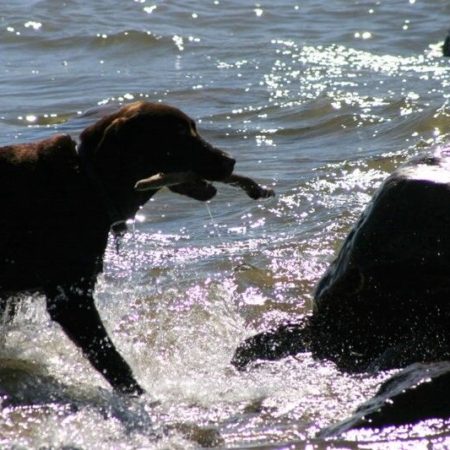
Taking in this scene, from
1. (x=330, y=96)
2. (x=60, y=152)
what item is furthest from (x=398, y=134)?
(x=60, y=152)

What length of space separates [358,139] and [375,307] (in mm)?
5239

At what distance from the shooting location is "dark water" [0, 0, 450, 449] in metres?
5.50

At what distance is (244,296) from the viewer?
7.60 meters

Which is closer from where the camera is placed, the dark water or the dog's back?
the dark water

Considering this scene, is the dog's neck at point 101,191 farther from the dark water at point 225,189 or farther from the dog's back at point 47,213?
the dark water at point 225,189

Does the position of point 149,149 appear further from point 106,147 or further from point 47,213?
point 47,213

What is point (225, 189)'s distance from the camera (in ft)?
32.4

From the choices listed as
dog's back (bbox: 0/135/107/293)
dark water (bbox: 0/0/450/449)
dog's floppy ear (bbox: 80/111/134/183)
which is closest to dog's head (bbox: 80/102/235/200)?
dog's floppy ear (bbox: 80/111/134/183)

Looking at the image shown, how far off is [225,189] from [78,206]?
4.16 meters

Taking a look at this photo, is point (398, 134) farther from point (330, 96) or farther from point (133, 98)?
point (133, 98)

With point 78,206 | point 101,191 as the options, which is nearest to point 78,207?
point 78,206

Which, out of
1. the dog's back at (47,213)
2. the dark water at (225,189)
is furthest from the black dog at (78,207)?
the dark water at (225,189)

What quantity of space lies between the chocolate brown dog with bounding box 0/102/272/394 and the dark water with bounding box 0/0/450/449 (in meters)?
0.40

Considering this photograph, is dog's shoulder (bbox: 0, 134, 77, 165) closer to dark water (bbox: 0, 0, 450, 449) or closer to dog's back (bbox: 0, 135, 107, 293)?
dog's back (bbox: 0, 135, 107, 293)
